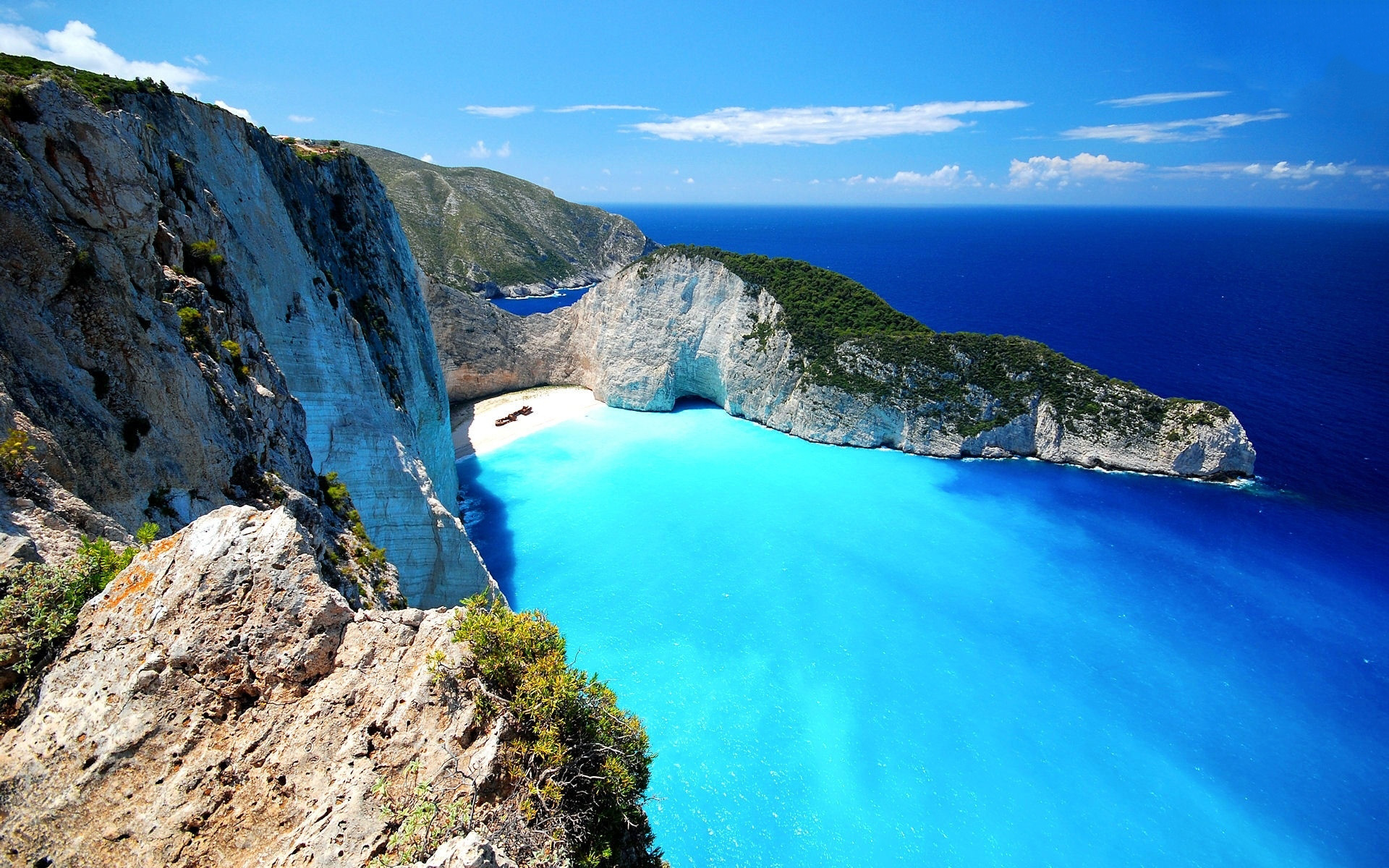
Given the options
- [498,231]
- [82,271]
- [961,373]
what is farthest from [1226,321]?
[498,231]

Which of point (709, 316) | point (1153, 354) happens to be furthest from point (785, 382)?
point (1153, 354)

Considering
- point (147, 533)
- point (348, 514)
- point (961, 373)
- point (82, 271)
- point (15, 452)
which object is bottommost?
point (961, 373)

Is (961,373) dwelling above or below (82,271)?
below

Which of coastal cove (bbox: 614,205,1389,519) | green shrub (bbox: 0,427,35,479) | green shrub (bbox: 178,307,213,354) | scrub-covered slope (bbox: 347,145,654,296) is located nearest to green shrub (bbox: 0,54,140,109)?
green shrub (bbox: 178,307,213,354)

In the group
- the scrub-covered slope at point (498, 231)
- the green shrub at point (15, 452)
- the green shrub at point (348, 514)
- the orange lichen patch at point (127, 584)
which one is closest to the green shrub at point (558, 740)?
the orange lichen patch at point (127, 584)

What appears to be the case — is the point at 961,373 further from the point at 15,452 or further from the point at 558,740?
the point at 15,452

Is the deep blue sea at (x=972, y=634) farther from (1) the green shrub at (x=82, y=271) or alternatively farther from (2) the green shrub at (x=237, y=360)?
(1) the green shrub at (x=82, y=271)
